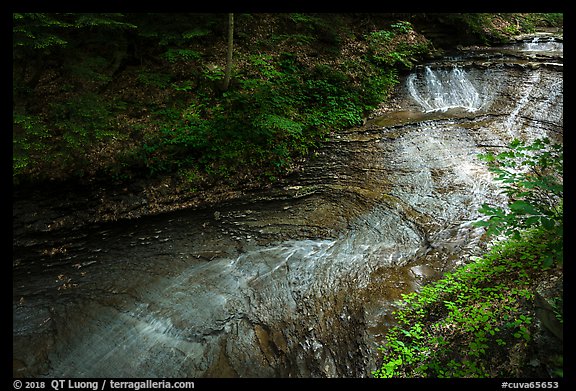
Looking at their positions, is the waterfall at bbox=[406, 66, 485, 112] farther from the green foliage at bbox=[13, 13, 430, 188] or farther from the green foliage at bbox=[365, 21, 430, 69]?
the green foliage at bbox=[13, 13, 430, 188]

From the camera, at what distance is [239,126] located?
333 inches

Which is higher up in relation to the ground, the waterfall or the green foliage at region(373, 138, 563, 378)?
the waterfall

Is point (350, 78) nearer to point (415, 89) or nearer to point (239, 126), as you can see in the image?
point (415, 89)

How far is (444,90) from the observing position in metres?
11.0

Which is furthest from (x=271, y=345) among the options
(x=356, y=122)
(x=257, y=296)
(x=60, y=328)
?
(x=356, y=122)

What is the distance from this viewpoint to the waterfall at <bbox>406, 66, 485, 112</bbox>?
1029 cm

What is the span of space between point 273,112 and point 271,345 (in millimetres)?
6666

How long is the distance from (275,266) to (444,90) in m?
9.66

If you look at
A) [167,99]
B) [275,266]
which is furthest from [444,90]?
[275,266]

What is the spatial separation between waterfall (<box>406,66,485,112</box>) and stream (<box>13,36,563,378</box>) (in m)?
1.47

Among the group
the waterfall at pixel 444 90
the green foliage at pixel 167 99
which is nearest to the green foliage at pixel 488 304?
the green foliage at pixel 167 99

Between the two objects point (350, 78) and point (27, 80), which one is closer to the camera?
point (27, 80)

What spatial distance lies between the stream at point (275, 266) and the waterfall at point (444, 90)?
57.9 inches

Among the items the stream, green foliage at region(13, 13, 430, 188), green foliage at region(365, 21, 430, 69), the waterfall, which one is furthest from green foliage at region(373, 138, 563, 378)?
green foliage at region(365, 21, 430, 69)
